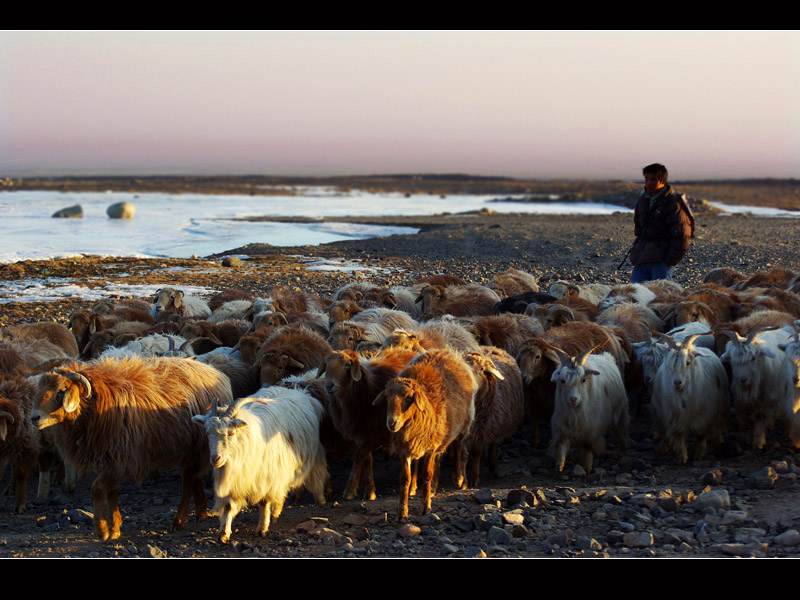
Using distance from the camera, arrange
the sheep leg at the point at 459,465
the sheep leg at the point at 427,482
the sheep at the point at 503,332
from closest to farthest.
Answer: the sheep leg at the point at 427,482 → the sheep leg at the point at 459,465 → the sheep at the point at 503,332

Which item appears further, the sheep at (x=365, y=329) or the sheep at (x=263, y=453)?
the sheep at (x=365, y=329)

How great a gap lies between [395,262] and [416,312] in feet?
38.4

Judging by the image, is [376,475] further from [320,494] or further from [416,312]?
[416,312]

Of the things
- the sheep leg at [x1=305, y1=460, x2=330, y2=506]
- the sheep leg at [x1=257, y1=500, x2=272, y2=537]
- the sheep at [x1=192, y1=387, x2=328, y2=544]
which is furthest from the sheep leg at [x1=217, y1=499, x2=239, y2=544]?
the sheep leg at [x1=305, y1=460, x2=330, y2=506]

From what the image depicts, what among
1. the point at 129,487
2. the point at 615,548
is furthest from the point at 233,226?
the point at 615,548

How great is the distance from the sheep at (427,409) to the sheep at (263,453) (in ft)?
2.52

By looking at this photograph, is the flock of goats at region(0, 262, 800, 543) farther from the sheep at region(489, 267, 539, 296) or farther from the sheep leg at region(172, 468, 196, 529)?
the sheep at region(489, 267, 539, 296)

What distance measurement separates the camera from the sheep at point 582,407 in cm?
784

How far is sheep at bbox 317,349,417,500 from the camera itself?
6.88 m

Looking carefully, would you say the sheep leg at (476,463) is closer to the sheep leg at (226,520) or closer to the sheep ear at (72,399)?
the sheep leg at (226,520)

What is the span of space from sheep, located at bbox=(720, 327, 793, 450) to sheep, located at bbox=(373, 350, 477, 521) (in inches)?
115

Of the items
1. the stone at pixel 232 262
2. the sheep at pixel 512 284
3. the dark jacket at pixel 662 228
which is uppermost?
the dark jacket at pixel 662 228

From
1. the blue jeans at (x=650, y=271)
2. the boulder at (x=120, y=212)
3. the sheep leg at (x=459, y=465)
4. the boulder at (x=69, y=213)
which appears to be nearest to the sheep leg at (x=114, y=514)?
the sheep leg at (x=459, y=465)

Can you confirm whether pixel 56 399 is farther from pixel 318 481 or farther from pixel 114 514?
pixel 318 481
